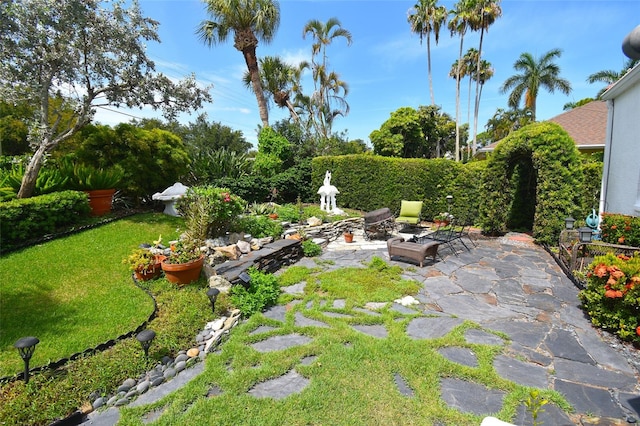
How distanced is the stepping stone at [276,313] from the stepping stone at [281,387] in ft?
4.04

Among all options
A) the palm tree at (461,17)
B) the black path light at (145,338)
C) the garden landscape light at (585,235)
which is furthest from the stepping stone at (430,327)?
the palm tree at (461,17)

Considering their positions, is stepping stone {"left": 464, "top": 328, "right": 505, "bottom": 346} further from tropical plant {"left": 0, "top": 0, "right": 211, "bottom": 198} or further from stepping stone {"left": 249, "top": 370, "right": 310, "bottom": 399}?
tropical plant {"left": 0, "top": 0, "right": 211, "bottom": 198}

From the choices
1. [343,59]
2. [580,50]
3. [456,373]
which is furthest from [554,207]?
[343,59]

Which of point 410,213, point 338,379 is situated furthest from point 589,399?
point 410,213

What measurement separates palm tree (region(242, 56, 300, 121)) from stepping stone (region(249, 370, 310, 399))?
57.8ft

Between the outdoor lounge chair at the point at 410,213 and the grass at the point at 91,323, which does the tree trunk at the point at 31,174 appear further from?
the outdoor lounge chair at the point at 410,213

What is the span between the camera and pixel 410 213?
9.94 metres

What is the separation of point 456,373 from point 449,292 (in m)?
2.32

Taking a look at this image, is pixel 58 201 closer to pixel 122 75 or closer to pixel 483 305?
pixel 122 75

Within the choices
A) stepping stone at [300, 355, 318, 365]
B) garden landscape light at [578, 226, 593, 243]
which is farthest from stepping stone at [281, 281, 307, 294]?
garden landscape light at [578, 226, 593, 243]

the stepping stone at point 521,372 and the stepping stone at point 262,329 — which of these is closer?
the stepping stone at point 521,372

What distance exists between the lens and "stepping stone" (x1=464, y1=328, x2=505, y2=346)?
3648 millimetres

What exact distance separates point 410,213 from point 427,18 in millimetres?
18210

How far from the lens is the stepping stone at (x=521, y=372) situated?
9.60 feet
